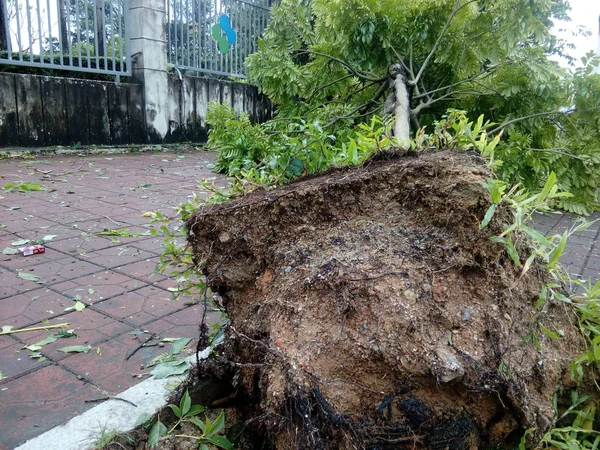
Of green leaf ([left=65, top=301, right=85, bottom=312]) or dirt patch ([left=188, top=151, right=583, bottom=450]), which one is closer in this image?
dirt patch ([left=188, top=151, right=583, bottom=450])

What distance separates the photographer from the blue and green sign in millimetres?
10805

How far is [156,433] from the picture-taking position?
1685mm

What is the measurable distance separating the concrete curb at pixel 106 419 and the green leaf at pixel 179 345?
13.2 inches

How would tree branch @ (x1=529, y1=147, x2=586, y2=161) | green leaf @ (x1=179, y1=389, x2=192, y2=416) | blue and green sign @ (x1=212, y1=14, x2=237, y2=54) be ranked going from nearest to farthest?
green leaf @ (x1=179, y1=389, x2=192, y2=416) → tree branch @ (x1=529, y1=147, x2=586, y2=161) → blue and green sign @ (x1=212, y1=14, x2=237, y2=54)

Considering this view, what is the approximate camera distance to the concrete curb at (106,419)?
1.62 m

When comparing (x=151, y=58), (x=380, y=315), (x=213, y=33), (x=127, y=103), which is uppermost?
(x=213, y=33)

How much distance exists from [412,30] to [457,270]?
13.6ft

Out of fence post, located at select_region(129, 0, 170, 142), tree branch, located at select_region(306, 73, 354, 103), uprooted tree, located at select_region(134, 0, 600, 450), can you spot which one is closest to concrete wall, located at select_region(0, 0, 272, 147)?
fence post, located at select_region(129, 0, 170, 142)

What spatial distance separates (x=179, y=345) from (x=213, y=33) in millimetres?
9724

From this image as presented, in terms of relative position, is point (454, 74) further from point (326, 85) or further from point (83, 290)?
point (83, 290)

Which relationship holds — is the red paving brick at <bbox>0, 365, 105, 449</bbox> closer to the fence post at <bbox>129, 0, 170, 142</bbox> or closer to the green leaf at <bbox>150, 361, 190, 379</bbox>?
the green leaf at <bbox>150, 361, 190, 379</bbox>

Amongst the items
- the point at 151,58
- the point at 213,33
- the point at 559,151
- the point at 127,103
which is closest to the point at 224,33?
the point at 213,33

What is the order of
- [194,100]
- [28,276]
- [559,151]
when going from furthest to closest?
[194,100] < [559,151] < [28,276]

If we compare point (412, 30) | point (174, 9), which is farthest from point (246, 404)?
point (174, 9)
